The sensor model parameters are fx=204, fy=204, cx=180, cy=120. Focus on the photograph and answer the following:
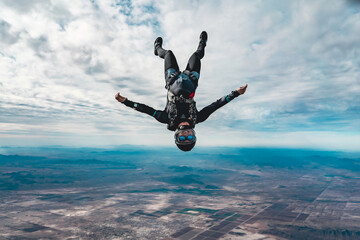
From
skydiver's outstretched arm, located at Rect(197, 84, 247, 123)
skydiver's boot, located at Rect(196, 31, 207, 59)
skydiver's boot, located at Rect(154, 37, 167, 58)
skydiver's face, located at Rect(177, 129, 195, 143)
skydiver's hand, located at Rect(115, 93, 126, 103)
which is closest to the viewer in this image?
skydiver's hand, located at Rect(115, 93, 126, 103)

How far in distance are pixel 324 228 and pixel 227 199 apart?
46279mm

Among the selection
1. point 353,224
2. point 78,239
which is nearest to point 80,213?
point 78,239

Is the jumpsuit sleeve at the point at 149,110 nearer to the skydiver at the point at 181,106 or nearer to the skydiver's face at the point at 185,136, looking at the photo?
the skydiver at the point at 181,106

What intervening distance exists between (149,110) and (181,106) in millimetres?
1148

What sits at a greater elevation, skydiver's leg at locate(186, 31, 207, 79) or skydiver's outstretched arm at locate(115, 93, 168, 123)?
skydiver's leg at locate(186, 31, 207, 79)

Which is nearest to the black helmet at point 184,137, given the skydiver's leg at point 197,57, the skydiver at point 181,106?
the skydiver at point 181,106

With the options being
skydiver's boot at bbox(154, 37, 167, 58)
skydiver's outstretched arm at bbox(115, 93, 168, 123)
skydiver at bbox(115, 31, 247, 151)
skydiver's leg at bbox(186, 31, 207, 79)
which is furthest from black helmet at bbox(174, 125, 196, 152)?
skydiver's boot at bbox(154, 37, 167, 58)

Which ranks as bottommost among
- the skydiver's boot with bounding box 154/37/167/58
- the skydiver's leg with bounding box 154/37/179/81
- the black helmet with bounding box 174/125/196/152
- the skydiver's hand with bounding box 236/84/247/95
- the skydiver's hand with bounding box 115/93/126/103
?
the black helmet with bounding box 174/125/196/152

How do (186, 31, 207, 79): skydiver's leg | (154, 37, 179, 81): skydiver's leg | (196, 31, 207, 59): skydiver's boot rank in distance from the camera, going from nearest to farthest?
(154, 37, 179, 81): skydiver's leg, (186, 31, 207, 79): skydiver's leg, (196, 31, 207, 59): skydiver's boot

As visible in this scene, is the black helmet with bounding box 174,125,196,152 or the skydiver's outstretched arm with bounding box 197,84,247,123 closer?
the black helmet with bounding box 174,125,196,152

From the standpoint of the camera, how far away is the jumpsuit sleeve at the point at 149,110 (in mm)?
7008

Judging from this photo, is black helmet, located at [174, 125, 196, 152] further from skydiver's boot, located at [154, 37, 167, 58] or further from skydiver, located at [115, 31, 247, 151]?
skydiver's boot, located at [154, 37, 167, 58]

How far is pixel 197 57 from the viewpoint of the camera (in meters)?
8.52

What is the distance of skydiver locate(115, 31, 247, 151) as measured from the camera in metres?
6.98
